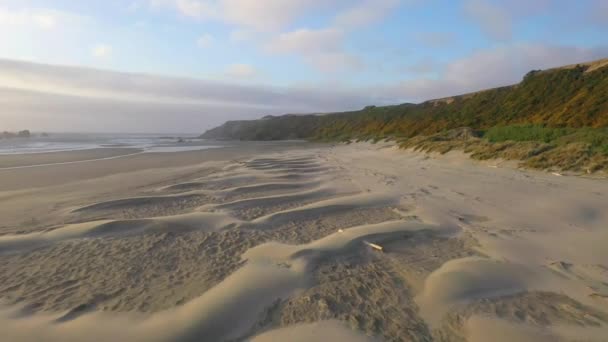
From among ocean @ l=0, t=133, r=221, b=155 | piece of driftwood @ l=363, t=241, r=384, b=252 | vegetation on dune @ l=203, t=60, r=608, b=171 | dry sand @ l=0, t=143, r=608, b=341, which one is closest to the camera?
dry sand @ l=0, t=143, r=608, b=341

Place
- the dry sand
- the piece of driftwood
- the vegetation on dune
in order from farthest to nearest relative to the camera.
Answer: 1. the vegetation on dune
2. the piece of driftwood
3. the dry sand

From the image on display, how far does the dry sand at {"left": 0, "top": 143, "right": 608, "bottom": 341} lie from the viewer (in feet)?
7.92

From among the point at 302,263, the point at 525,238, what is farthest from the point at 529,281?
the point at 302,263

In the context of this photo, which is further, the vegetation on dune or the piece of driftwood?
the vegetation on dune

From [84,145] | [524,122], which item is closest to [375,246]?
[524,122]

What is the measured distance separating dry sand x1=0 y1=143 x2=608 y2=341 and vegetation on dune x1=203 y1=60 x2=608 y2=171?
3.23 metres

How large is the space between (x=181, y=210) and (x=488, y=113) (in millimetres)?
25081

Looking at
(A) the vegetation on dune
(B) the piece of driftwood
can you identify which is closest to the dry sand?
(B) the piece of driftwood

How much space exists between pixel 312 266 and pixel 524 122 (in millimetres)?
19514

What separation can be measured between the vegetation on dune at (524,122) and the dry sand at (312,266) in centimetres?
323

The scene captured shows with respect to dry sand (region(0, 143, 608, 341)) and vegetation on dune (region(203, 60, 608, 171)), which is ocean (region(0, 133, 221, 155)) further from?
dry sand (region(0, 143, 608, 341))

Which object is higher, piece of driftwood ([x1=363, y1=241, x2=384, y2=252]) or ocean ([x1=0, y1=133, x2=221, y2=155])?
ocean ([x1=0, y1=133, x2=221, y2=155])

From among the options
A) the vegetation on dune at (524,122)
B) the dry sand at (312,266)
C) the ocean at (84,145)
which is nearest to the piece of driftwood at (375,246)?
the dry sand at (312,266)

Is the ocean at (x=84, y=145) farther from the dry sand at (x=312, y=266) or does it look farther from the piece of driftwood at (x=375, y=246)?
the piece of driftwood at (x=375, y=246)
